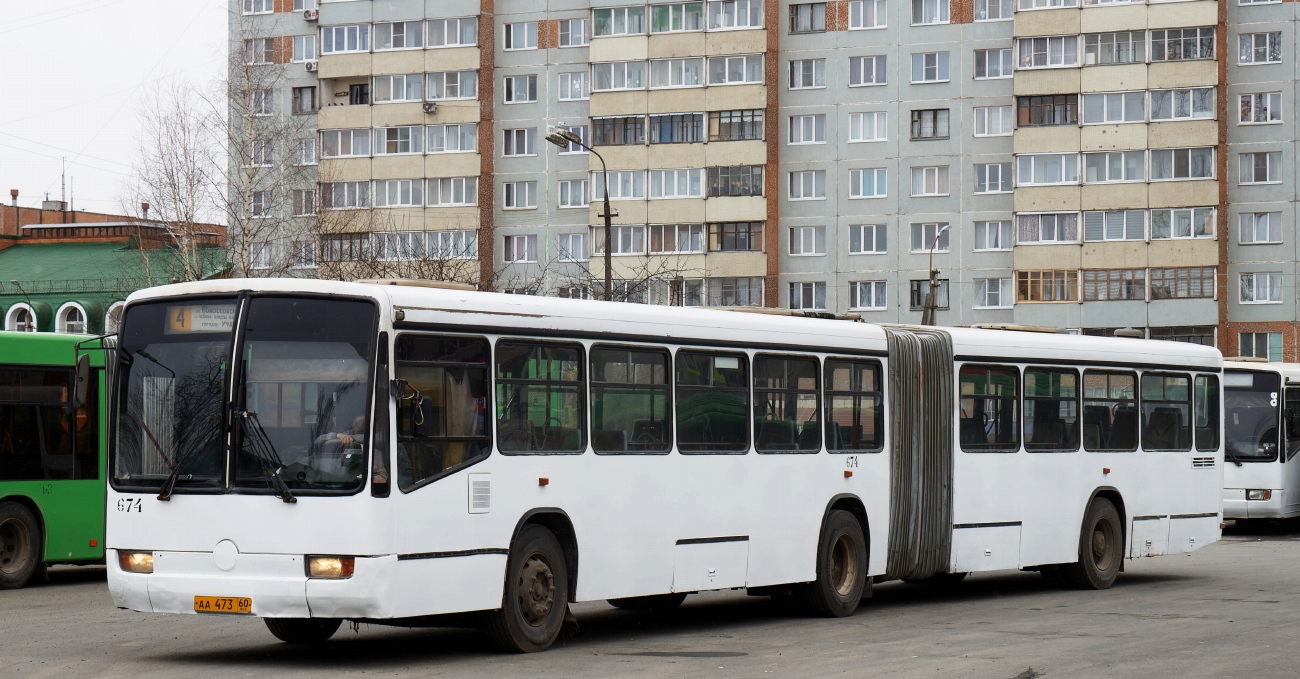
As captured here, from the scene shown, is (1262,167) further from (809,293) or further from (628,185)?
(628,185)

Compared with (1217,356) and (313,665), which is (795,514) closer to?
(313,665)

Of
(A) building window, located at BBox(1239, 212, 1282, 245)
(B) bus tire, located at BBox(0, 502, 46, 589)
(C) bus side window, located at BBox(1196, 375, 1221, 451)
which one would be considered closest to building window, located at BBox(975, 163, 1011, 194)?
(A) building window, located at BBox(1239, 212, 1282, 245)

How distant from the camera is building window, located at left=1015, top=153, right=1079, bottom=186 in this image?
228ft

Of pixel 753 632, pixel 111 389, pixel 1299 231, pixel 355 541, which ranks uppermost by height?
pixel 1299 231

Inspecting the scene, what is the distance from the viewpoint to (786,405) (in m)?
16.4

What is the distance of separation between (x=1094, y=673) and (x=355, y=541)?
5.04 metres

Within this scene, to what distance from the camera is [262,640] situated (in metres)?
14.4

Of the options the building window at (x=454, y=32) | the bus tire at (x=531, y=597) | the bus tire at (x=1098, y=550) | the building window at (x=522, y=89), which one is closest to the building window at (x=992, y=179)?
the building window at (x=522, y=89)

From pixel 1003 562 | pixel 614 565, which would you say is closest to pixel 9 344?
pixel 614 565

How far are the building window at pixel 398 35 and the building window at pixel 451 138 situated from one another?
382 centimetres

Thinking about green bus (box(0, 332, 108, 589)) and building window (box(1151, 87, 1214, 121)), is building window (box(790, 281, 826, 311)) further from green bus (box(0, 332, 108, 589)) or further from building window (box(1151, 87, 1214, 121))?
green bus (box(0, 332, 108, 589))

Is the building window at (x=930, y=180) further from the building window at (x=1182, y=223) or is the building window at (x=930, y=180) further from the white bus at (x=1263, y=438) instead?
the white bus at (x=1263, y=438)

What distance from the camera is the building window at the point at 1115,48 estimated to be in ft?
225

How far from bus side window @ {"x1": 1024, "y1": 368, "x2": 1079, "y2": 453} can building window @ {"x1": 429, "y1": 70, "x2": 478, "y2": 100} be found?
194 feet
